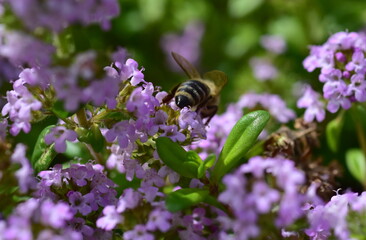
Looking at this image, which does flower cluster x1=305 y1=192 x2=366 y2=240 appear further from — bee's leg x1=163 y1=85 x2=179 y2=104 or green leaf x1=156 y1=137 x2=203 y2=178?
bee's leg x1=163 y1=85 x2=179 y2=104

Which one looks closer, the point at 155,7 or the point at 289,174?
the point at 289,174

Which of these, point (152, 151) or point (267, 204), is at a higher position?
point (152, 151)

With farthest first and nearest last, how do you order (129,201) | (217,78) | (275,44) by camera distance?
(275,44), (217,78), (129,201)

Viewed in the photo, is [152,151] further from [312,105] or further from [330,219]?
[312,105]

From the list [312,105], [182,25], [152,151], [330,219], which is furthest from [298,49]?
[330,219]

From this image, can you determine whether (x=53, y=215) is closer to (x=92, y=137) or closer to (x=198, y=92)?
(x=92, y=137)

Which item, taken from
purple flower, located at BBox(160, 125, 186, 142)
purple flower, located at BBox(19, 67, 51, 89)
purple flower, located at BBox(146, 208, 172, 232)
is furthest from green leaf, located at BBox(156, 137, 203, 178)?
purple flower, located at BBox(19, 67, 51, 89)

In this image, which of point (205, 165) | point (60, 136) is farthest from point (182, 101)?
point (60, 136)
